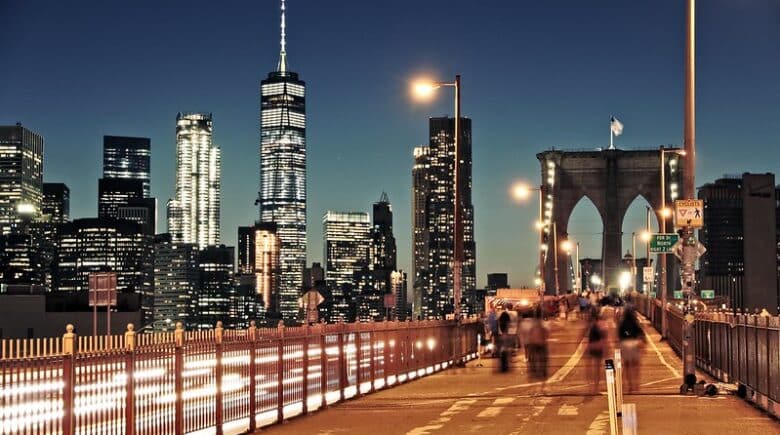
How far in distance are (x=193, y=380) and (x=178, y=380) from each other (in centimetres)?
59

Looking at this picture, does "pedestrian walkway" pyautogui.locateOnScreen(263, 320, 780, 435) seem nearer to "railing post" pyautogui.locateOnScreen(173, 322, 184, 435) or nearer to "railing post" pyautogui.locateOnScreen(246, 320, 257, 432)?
"railing post" pyautogui.locateOnScreen(246, 320, 257, 432)

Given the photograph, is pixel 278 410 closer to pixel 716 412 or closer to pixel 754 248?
pixel 716 412

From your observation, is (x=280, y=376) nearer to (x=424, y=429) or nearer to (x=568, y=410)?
(x=424, y=429)

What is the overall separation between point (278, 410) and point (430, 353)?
14667 mm

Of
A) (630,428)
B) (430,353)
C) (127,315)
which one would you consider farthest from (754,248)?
(630,428)

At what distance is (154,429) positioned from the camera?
1533 centimetres

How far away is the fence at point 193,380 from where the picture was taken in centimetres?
1283

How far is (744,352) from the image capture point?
2344 cm

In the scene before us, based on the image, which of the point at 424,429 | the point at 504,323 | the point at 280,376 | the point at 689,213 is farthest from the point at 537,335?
the point at 424,429

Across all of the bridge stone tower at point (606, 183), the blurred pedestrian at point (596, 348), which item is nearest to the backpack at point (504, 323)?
the blurred pedestrian at point (596, 348)

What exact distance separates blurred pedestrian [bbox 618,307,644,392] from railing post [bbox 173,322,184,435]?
11.5 meters

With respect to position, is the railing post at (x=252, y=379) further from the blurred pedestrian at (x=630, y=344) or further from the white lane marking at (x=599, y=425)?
the blurred pedestrian at (x=630, y=344)

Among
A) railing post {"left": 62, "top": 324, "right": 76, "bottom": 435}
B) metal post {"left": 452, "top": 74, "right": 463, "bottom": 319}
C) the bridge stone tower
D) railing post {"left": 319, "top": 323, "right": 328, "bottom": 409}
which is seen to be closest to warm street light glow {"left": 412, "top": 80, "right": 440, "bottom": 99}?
metal post {"left": 452, "top": 74, "right": 463, "bottom": 319}

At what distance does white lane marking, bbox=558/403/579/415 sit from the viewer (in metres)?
21.2
